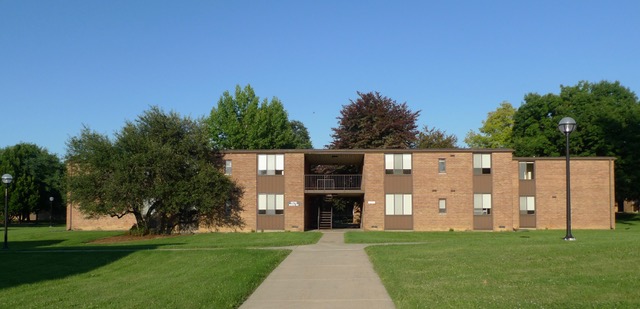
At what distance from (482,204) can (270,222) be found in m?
15.2

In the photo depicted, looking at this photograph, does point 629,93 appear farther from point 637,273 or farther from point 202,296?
point 202,296

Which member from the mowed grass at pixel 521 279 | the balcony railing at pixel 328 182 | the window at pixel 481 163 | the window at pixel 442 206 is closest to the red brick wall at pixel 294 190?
the balcony railing at pixel 328 182

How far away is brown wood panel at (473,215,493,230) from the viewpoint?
41.1m

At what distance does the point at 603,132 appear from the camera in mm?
54469

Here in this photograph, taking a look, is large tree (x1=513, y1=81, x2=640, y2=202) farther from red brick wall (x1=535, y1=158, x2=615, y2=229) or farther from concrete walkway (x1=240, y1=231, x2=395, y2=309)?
concrete walkway (x1=240, y1=231, x2=395, y2=309)

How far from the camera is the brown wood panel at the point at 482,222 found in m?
41.1

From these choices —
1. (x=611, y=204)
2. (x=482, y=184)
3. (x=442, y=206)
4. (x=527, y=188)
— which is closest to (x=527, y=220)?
(x=527, y=188)

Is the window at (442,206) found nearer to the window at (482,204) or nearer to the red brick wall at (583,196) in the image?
the window at (482,204)

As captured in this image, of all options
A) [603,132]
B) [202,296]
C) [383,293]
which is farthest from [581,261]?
[603,132]

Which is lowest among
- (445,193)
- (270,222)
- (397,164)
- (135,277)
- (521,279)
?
(135,277)

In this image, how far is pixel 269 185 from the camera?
42.0 meters

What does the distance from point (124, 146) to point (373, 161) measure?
17227 mm

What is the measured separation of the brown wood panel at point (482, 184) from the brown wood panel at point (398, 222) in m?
5.14

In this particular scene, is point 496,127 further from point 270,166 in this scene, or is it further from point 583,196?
point 270,166
